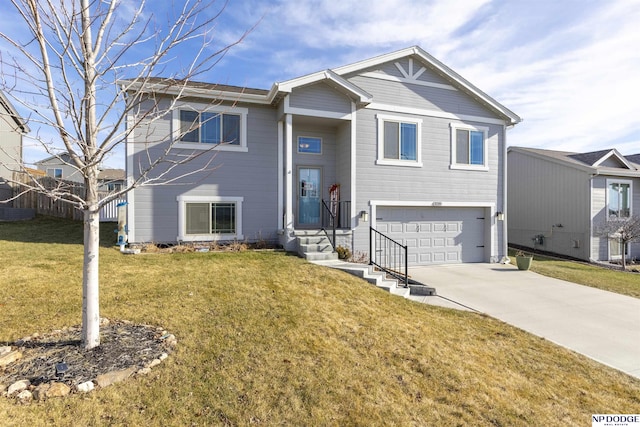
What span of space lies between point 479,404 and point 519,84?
41.1 ft

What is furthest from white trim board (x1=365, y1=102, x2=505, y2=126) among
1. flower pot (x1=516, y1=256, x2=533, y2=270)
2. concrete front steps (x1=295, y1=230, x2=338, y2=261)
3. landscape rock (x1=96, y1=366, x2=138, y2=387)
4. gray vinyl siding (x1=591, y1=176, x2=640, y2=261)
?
landscape rock (x1=96, y1=366, x2=138, y2=387)

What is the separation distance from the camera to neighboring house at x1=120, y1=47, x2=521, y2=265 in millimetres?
8820

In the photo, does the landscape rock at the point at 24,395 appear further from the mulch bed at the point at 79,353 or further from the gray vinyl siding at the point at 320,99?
the gray vinyl siding at the point at 320,99

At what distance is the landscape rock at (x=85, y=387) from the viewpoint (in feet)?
9.05

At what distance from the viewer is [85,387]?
9.12ft

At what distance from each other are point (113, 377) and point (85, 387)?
8.4 inches

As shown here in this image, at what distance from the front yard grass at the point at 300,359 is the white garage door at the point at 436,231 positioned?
4.38 m

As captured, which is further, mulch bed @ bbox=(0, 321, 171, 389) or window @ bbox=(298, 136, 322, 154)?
window @ bbox=(298, 136, 322, 154)

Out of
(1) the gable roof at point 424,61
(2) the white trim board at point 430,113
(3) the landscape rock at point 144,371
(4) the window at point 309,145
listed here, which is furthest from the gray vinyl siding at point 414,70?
(3) the landscape rock at point 144,371

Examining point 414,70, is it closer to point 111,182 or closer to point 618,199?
point 111,182

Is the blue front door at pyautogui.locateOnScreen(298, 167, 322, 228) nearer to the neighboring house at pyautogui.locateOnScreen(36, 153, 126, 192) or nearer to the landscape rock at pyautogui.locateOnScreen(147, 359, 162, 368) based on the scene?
the neighboring house at pyautogui.locateOnScreen(36, 153, 126, 192)

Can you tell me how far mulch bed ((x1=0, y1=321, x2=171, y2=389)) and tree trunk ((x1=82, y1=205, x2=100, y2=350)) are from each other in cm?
15

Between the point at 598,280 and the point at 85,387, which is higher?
the point at 85,387

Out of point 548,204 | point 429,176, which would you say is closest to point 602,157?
point 548,204
